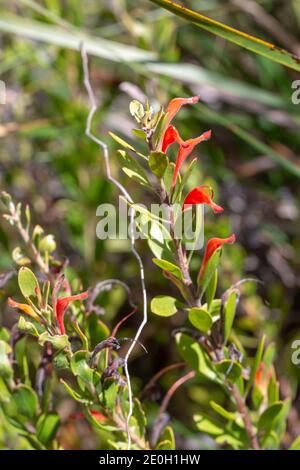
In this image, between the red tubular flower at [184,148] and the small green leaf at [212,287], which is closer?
the red tubular flower at [184,148]

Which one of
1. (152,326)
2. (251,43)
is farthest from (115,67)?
(251,43)

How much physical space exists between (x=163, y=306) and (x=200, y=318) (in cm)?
Result: 5

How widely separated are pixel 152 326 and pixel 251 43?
36.8 inches

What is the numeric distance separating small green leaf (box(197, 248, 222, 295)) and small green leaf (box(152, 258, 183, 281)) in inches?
1.5

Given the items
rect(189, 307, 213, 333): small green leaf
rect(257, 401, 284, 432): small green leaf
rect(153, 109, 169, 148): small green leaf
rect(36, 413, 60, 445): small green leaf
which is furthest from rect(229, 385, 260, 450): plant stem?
rect(153, 109, 169, 148): small green leaf

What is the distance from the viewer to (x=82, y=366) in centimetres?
81

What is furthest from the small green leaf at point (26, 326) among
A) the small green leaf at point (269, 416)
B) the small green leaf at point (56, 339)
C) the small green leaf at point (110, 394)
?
the small green leaf at point (269, 416)

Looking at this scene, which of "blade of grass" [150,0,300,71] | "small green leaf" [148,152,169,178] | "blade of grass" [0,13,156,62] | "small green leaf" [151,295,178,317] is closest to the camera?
"small green leaf" [148,152,169,178]

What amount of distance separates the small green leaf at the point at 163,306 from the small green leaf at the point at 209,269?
43 mm

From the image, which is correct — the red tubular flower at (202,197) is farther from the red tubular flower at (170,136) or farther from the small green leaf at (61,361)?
the small green leaf at (61,361)

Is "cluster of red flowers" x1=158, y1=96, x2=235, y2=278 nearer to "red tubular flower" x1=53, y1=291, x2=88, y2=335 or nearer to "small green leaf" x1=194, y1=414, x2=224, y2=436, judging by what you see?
"red tubular flower" x1=53, y1=291, x2=88, y2=335

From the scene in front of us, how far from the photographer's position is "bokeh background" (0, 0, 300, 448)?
1.55m

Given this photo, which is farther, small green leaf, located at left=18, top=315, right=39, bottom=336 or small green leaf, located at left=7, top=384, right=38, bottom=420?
small green leaf, located at left=7, top=384, right=38, bottom=420

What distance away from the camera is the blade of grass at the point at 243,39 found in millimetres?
977
